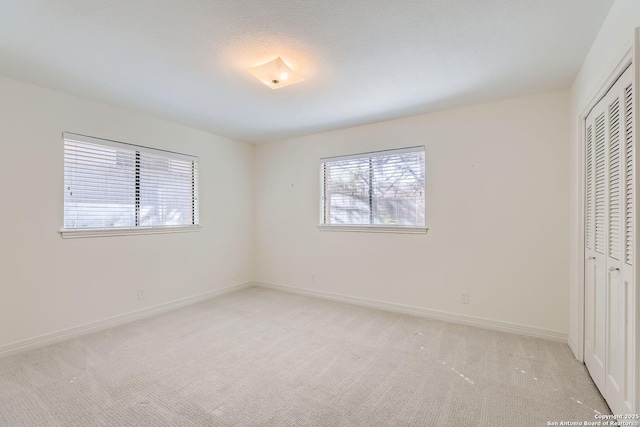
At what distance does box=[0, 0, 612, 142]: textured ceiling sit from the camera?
5.67 ft

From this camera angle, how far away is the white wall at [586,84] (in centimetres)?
156

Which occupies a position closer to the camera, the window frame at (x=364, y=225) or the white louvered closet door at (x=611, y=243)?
the white louvered closet door at (x=611, y=243)

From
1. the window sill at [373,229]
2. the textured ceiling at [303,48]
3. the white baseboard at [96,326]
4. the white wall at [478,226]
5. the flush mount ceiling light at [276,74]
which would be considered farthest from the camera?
the window sill at [373,229]

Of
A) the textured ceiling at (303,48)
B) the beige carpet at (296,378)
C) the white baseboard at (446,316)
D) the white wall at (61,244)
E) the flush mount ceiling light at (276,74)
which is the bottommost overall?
the beige carpet at (296,378)

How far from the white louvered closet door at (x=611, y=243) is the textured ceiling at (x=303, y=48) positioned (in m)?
0.65

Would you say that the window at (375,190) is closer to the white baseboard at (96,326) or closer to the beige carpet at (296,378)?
the beige carpet at (296,378)

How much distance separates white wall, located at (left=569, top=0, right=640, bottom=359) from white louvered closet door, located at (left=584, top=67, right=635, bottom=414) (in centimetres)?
13

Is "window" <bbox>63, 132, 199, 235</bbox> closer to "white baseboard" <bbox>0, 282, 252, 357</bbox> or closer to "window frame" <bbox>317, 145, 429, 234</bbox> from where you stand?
"white baseboard" <bbox>0, 282, 252, 357</bbox>

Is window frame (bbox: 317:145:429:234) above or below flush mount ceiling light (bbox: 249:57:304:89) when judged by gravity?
below

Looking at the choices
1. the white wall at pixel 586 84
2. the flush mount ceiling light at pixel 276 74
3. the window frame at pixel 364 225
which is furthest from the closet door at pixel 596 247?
the flush mount ceiling light at pixel 276 74

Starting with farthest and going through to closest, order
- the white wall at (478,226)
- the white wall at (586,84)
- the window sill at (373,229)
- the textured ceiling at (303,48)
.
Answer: the window sill at (373,229), the white wall at (478,226), the textured ceiling at (303,48), the white wall at (586,84)

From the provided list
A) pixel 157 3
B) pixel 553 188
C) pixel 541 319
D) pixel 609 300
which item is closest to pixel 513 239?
pixel 553 188

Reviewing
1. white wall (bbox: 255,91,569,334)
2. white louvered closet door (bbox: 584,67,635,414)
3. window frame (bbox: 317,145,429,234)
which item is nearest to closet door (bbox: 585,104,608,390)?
white louvered closet door (bbox: 584,67,635,414)

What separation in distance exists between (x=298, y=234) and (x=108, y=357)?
276 centimetres
